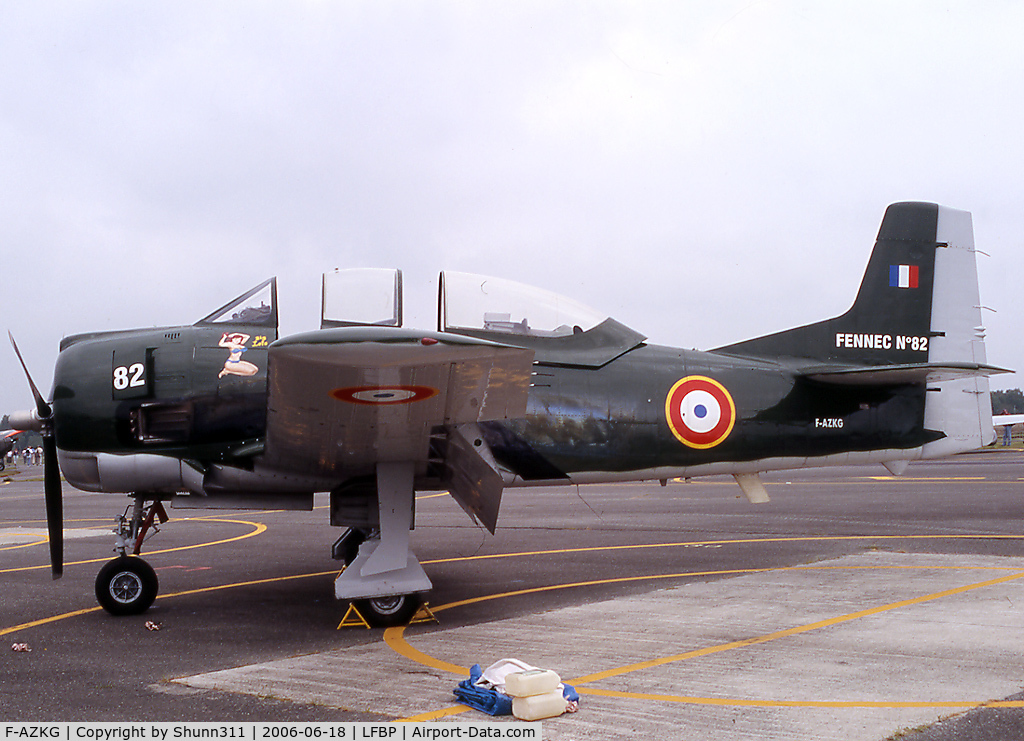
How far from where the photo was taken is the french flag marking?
923 centimetres

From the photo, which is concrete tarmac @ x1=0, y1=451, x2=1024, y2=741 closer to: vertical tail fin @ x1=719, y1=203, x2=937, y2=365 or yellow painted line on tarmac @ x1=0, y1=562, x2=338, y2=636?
yellow painted line on tarmac @ x1=0, y1=562, x2=338, y2=636

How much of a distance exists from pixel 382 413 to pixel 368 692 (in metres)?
2.20

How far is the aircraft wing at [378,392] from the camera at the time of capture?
5125 mm

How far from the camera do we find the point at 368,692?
480cm

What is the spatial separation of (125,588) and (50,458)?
4.80 ft

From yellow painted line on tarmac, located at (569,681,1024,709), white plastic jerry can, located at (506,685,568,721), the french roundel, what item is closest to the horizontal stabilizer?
the french roundel

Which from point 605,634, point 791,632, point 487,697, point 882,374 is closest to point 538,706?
point 487,697

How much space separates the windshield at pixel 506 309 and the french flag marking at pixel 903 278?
3738 mm

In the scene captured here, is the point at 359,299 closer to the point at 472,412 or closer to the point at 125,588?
the point at 472,412

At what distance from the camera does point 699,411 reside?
8.23 m

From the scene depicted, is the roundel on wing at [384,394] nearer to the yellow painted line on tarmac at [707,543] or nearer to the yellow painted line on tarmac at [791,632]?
the yellow painted line on tarmac at [791,632]

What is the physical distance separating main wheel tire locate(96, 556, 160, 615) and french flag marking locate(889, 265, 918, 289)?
28.9 feet

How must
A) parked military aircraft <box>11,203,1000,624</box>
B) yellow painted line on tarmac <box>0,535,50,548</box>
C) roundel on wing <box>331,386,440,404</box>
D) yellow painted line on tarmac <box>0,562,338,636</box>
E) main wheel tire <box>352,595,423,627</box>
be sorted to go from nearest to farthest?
roundel on wing <box>331,386,440,404</box> < parked military aircraft <box>11,203,1000,624</box> < main wheel tire <box>352,595,423,627</box> < yellow painted line on tarmac <box>0,562,338,636</box> < yellow painted line on tarmac <box>0,535,50,548</box>

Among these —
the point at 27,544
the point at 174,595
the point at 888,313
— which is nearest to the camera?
the point at 174,595
